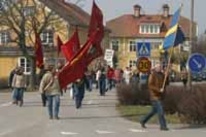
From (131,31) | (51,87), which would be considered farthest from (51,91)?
(131,31)

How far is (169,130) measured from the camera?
1756cm

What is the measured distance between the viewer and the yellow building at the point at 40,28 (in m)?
55.3

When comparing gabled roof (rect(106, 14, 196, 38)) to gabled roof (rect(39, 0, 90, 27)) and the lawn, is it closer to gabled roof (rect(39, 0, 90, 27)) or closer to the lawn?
gabled roof (rect(39, 0, 90, 27))

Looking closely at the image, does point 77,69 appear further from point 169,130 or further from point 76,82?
point 169,130

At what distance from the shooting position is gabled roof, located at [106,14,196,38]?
110 metres

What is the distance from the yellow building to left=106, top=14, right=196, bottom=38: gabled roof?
1213cm

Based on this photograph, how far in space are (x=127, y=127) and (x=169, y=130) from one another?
144 cm

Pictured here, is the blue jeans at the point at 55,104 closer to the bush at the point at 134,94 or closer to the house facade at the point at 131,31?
the bush at the point at 134,94

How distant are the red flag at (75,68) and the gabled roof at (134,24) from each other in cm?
8355

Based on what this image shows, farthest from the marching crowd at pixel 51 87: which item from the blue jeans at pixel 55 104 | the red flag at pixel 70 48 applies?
the red flag at pixel 70 48

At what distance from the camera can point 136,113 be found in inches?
901

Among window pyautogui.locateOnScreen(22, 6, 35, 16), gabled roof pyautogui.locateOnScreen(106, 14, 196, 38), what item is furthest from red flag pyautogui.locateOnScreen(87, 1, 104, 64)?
gabled roof pyautogui.locateOnScreen(106, 14, 196, 38)

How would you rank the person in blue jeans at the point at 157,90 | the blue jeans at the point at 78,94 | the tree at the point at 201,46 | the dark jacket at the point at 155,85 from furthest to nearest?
the tree at the point at 201,46 < the blue jeans at the point at 78,94 < the dark jacket at the point at 155,85 < the person in blue jeans at the point at 157,90

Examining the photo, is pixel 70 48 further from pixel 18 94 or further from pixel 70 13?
pixel 70 13
